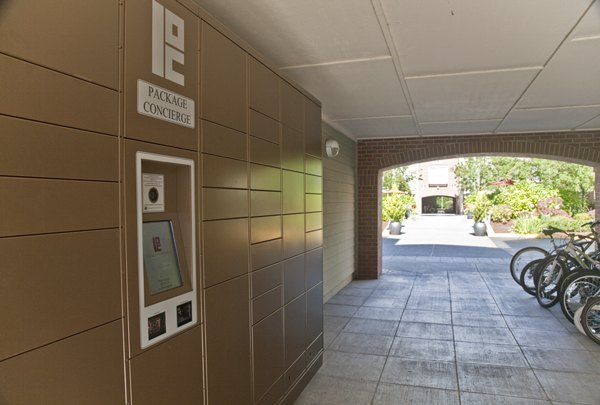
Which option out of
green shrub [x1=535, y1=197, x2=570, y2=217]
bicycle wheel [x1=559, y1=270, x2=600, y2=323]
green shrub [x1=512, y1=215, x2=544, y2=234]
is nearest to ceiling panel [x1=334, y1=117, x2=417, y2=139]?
bicycle wheel [x1=559, y1=270, x2=600, y2=323]

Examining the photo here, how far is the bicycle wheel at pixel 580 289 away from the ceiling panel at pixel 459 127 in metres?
2.57

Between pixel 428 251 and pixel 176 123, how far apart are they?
11.6 m

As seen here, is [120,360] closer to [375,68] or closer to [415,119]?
[375,68]

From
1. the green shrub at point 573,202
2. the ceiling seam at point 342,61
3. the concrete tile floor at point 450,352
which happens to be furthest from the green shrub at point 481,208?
the ceiling seam at point 342,61

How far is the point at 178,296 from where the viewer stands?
78.5 inches

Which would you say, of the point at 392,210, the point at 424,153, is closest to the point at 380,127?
the point at 424,153

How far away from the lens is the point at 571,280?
518 centimetres

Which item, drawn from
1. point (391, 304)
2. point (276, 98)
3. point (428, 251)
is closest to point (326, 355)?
point (391, 304)

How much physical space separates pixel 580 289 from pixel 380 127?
3.59 meters

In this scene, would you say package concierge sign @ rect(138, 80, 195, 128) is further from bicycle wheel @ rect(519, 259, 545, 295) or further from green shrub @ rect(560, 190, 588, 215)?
green shrub @ rect(560, 190, 588, 215)

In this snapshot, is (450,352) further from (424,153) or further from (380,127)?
(424,153)

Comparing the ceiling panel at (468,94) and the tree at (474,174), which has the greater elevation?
the tree at (474,174)

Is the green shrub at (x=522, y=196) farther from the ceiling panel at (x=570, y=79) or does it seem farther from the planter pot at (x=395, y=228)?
the ceiling panel at (x=570, y=79)

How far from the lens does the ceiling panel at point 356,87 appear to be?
386cm
